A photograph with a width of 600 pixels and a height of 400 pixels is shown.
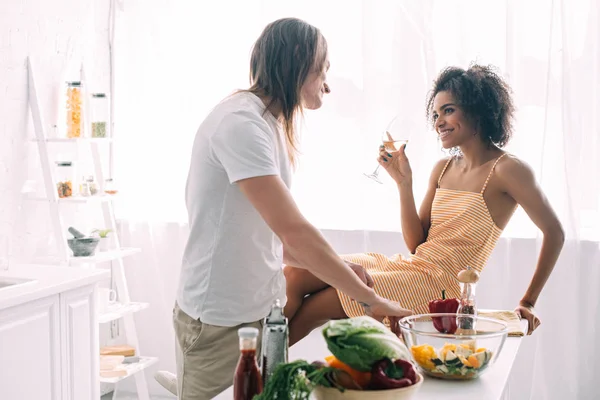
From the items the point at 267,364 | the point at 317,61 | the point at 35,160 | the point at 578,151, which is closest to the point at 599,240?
the point at 578,151

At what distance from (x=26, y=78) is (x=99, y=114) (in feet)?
1.30

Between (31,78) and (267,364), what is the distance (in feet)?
7.80

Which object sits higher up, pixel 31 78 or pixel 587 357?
pixel 31 78

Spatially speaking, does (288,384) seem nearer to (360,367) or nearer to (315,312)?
(360,367)

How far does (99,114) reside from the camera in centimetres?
345

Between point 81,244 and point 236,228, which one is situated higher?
point 236,228

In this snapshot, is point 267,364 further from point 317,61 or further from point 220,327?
point 317,61

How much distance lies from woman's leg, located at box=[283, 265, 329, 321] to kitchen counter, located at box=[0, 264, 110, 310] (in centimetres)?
85

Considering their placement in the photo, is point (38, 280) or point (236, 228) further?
point (38, 280)

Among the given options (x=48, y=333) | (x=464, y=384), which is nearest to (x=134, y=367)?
(x=48, y=333)

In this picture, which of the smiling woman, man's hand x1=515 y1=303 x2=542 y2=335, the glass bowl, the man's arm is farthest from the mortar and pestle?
the glass bowl

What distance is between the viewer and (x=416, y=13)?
10.8ft

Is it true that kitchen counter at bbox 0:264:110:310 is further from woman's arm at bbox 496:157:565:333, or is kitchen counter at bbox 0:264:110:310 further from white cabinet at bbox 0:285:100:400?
woman's arm at bbox 496:157:565:333

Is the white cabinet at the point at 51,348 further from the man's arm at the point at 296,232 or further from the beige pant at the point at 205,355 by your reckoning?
the man's arm at the point at 296,232
